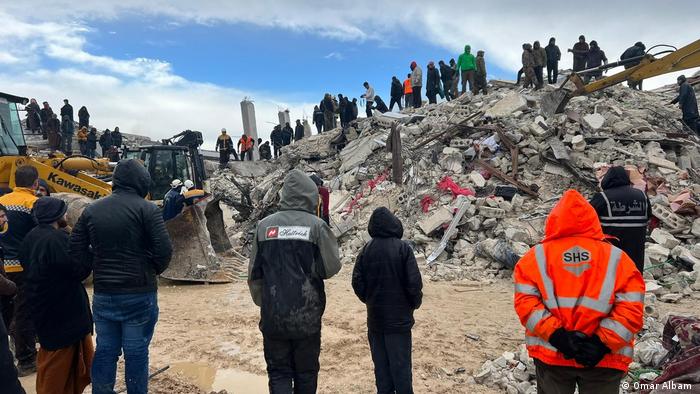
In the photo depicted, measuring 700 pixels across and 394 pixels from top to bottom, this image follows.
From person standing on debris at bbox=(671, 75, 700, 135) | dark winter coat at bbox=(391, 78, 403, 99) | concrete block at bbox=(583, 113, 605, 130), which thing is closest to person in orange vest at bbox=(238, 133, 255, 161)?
dark winter coat at bbox=(391, 78, 403, 99)

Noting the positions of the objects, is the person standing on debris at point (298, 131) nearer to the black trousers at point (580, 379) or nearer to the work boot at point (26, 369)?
the work boot at point (26, 369)

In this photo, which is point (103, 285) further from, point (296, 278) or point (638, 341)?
point (638, 341)

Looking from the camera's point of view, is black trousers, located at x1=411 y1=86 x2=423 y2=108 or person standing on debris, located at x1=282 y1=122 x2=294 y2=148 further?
person standing on debris, located at x1=282 y1=122 x2=294 y2=148

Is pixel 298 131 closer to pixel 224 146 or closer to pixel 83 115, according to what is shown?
pixel 224 146

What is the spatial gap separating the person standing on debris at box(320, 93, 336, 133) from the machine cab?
13230 mm

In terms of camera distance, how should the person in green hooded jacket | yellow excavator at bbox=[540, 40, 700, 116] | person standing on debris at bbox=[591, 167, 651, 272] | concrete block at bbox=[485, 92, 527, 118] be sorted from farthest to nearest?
the person in green hooded jacket, concrete block at bbox=[485, 92, 527, 118], yellow excavator at bbox=[540, 40, 700, 116], person standing on debris at bbox=[591, 167, 651, 272]

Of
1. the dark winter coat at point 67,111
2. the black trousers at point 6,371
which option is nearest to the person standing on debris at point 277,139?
the dark winter coat at point 67,111

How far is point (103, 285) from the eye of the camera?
9.50ft

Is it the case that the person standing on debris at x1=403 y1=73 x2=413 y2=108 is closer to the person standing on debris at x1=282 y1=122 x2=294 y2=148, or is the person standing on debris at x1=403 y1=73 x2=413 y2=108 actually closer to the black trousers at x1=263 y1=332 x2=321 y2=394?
the person standing on debris at x1=282 y1=122 x2=294 y2=148

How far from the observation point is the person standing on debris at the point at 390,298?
10.3 ft

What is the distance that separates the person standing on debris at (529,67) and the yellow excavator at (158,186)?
34.3ft

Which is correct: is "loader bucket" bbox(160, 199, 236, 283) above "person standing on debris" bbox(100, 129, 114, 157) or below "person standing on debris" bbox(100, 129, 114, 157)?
below

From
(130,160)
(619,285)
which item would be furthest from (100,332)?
(619,285)

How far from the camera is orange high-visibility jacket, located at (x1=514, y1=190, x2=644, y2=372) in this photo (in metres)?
2.09
